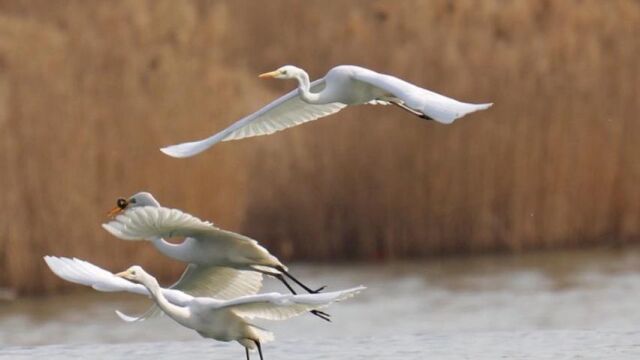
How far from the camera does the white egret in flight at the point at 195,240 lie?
923 centimetres

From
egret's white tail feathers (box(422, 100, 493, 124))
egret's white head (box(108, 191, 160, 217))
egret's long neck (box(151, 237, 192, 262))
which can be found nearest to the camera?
egret's white tail feathers (box(422, 100, 493, 124))

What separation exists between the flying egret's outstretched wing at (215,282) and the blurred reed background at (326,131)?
220 centimetres

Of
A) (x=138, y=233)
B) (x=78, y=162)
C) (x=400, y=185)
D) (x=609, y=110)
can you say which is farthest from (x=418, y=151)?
(x=138, y=233)

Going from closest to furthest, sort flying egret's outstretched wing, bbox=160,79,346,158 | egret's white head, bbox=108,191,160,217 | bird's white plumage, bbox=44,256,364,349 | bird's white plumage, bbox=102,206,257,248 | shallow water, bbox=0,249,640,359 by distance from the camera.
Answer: bird's white plumage, bbox=102,206,257,248 < bird's white plumage, bbox=44,256,364,349 < egret's white head, bbox=108,191,160,217 < flying egret's outstretched wing, bbox=160,79,346,158 < shallow water, bbox=0,249,640,359

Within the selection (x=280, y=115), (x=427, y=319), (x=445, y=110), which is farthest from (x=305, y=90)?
(x=427, y=319)

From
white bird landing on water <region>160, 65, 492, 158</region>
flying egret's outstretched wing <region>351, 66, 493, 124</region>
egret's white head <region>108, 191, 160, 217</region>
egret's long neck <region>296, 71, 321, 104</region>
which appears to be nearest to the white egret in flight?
egret's white head <region>108, 191, 160, 217</region>

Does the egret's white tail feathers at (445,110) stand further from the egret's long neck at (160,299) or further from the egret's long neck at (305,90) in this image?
the egret's long neck at (160,299)

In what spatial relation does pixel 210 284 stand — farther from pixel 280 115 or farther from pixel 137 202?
pixel 280 115

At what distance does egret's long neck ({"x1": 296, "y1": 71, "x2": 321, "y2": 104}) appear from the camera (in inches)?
382

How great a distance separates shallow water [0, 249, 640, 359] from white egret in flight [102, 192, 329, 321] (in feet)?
4.02

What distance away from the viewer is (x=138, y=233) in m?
9.27

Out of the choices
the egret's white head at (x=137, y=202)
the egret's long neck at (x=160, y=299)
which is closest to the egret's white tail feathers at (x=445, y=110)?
the egret's long neck at (x=160, y=299)

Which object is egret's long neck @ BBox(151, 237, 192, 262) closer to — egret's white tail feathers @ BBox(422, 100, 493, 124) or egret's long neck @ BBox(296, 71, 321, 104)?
egret's long neck @ BBox(296, 71, 321, 104)

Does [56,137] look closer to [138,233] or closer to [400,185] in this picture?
[400,185]
